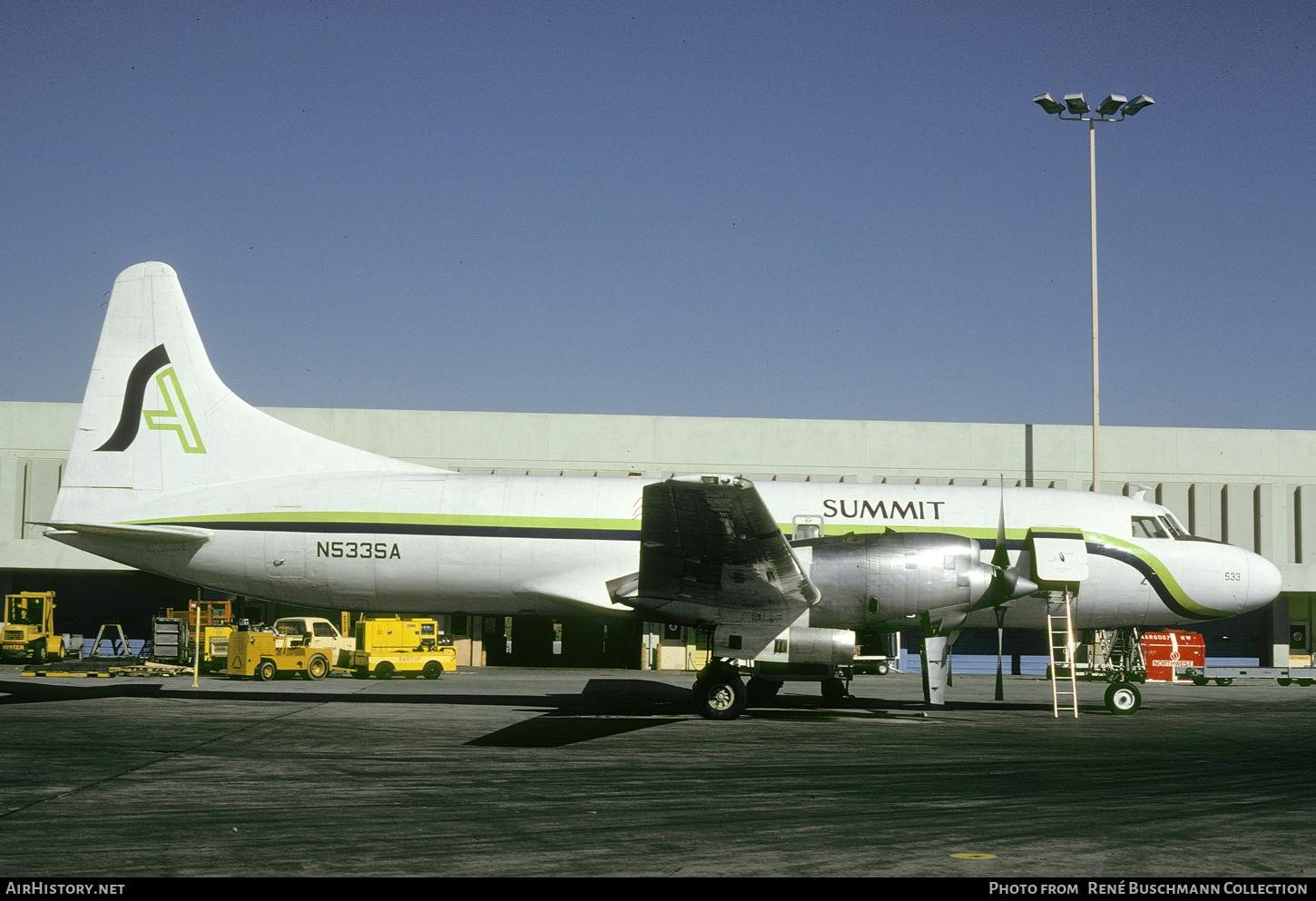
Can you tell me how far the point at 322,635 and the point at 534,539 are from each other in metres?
12.2

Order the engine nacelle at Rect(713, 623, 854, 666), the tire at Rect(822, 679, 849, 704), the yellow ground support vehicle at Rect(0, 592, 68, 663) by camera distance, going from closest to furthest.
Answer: the engine nacelle at Rect(713, 623, 854, 666) < the tire at Rect(822, 679, 849, 704) < the yellow ground support vehicle at Rect(0, 592, 68, 663)

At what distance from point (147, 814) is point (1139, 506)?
17765 millimetres

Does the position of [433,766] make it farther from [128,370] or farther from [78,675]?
[78,675]

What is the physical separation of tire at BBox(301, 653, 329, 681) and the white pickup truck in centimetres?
156

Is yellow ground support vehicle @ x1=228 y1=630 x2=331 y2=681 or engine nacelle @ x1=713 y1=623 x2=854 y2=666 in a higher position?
engine nacelle @ x1=713 y1=623 x2=854 y2=666

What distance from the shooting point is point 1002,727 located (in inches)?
618

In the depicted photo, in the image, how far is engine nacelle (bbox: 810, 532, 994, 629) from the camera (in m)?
15.7

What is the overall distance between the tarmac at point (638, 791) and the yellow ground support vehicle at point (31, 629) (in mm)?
14785

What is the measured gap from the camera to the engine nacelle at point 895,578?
51.4 ft

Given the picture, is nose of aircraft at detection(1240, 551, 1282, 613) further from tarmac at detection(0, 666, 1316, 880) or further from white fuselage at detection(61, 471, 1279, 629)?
tarmac at detection(0, 666, 1316, 880)

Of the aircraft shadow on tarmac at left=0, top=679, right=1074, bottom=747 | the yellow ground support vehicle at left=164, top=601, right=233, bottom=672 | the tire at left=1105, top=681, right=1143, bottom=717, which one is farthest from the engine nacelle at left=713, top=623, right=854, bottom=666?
the yellow ground support vehicle at left=164, top=601, right=233, bottom=672

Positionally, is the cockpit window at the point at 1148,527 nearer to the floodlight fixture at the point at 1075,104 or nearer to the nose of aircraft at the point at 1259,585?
the nose of aircraft at the point at 1259,585

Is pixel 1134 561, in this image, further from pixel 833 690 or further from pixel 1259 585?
pixel 833 690

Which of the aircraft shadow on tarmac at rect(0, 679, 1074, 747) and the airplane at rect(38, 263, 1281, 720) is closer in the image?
the aircraft shadow on tarmac at rect(0, 679, 1074, 747)
